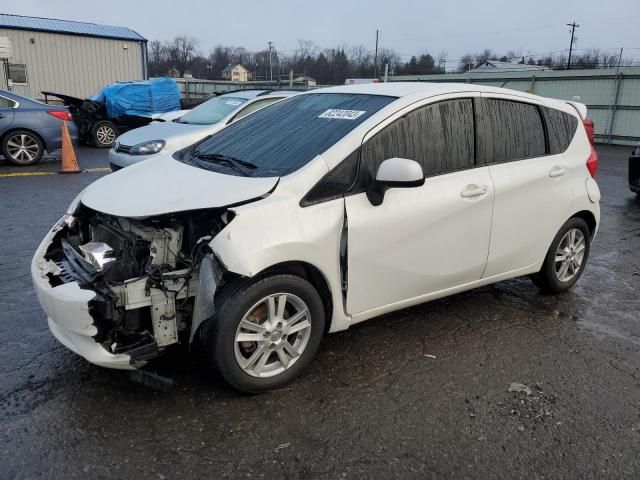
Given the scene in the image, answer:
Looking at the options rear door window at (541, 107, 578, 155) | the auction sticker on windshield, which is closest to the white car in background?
the auction sticker on windshield

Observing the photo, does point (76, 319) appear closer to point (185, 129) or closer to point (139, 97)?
point (185, 129)

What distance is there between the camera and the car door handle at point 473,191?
3693mm

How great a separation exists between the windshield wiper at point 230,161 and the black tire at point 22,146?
28.1ft

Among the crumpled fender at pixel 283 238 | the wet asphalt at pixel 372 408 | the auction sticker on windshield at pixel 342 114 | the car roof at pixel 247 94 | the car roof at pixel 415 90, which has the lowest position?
the wet asphalt at pixel 372 408

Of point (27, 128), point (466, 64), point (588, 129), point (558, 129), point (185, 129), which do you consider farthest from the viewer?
point (466, 64)

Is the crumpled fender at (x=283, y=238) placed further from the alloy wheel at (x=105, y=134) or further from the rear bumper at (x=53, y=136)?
the alloy wheel at (x=105, y=134)

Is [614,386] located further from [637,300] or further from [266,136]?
[266,136]

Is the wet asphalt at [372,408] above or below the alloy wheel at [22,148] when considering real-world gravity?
below

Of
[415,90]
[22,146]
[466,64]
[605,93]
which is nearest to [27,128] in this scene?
[22,146]

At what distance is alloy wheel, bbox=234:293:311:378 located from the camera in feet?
9.79

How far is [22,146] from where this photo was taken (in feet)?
35.8

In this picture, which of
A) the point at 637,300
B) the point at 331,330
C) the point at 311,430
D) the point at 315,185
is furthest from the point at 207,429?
the point at 637,300

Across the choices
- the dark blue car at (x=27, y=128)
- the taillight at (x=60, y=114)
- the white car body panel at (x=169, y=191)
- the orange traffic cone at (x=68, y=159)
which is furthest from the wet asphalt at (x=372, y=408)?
the taillight at (x=60, y=114)

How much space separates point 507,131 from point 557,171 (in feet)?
1.93
